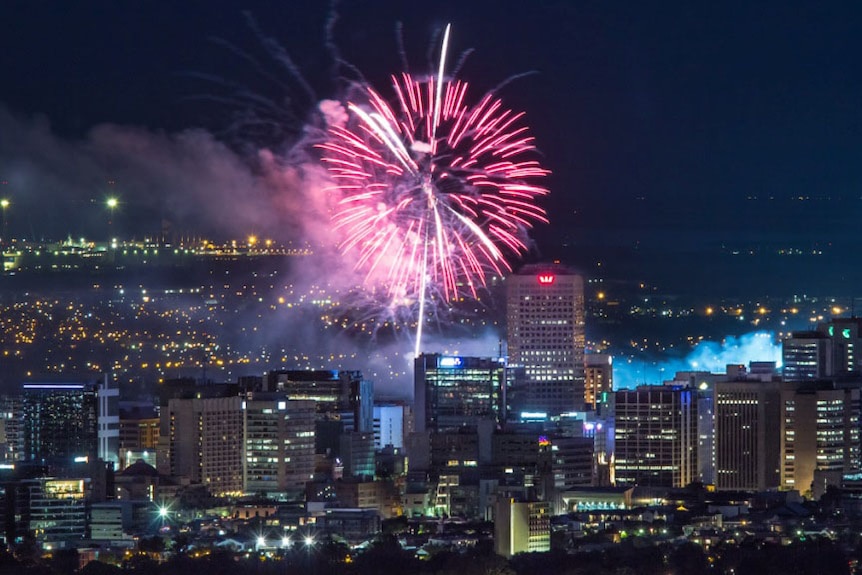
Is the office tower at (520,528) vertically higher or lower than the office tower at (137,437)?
lower

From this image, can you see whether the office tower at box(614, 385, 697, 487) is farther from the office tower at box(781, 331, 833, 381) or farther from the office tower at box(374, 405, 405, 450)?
the office tower at box(781, 331, 833, 381)

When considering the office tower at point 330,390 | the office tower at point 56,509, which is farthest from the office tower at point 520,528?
the office tower at point 330,390

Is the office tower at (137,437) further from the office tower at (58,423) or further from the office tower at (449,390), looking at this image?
the office tower at (449,390)

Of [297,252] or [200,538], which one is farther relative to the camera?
[297,252]

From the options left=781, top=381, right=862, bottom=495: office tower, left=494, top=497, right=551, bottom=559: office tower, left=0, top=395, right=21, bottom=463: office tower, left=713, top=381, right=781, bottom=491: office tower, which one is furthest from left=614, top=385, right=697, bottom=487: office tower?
left=0, top=395, right=21, bottom=463: office tower

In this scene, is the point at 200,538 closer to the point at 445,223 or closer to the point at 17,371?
the point at 445,223

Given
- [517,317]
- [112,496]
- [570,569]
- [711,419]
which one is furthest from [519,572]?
[517,317]
